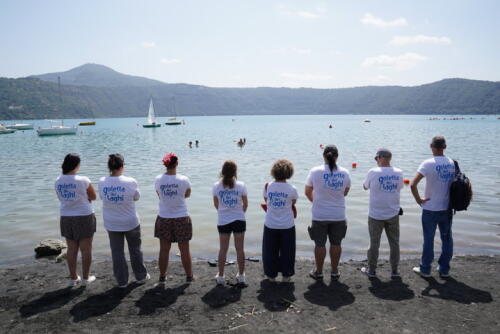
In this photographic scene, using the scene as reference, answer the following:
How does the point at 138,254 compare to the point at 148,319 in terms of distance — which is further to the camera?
the point at 138,254

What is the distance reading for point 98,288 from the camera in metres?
5.91

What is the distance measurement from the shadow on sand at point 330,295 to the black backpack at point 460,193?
7.05 ft

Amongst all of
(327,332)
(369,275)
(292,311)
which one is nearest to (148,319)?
(292,311)

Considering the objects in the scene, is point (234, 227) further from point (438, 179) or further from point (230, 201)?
point (438, 179)

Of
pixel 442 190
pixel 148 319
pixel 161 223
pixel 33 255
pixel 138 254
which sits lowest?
pixel 33 255

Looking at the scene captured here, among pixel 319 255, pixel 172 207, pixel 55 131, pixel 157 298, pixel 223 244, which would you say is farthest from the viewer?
pixel 55 131

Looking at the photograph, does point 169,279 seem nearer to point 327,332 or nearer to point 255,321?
point 255,321

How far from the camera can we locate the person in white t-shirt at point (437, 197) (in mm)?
5965

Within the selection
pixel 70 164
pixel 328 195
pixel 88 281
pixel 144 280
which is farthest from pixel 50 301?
pixel 328 195

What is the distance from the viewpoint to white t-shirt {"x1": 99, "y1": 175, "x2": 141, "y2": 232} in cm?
559

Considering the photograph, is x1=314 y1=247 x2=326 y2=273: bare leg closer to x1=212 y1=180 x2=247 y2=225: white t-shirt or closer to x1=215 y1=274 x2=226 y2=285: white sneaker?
x1=212 y1=180 x2=247 y2=225: white t-shirt

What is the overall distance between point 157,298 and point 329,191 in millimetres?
2999

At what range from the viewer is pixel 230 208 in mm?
5727

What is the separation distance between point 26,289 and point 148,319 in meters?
2.57
